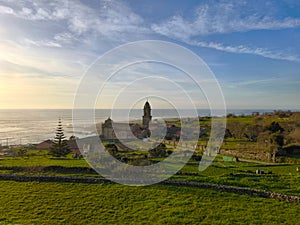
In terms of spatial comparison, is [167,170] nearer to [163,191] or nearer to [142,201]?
[163,191]

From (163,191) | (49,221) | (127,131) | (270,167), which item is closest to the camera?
(49,221)

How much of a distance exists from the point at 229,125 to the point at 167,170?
94.3 feet

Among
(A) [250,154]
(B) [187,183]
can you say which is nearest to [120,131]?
(A) [250,154]

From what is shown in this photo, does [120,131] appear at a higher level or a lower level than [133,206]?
higher

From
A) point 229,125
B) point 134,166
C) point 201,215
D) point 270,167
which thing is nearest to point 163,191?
point 201,215

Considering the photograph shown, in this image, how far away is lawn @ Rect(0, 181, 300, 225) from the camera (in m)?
10.3

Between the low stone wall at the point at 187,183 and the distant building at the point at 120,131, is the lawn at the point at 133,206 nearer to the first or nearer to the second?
the low stone wall at the point at 187,183

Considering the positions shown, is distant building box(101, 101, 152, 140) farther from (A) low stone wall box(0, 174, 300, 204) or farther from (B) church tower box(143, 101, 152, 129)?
(A) low stone wall box(0, 174, 300, 204)

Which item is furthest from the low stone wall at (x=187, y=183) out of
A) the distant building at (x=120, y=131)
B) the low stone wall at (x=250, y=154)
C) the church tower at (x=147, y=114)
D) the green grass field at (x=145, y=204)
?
the church tower at (x=147, y=114)

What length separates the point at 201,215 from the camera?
417 inches

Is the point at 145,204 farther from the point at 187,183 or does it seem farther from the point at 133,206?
the point at 187,183

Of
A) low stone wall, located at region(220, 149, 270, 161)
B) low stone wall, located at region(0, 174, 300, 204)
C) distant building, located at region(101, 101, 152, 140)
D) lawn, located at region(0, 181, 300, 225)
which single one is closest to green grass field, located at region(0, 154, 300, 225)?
lawn, located at region(0, 181, 300, 225)

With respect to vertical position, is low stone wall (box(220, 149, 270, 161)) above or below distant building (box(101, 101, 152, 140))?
below

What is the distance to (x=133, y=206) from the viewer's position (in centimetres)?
1164
